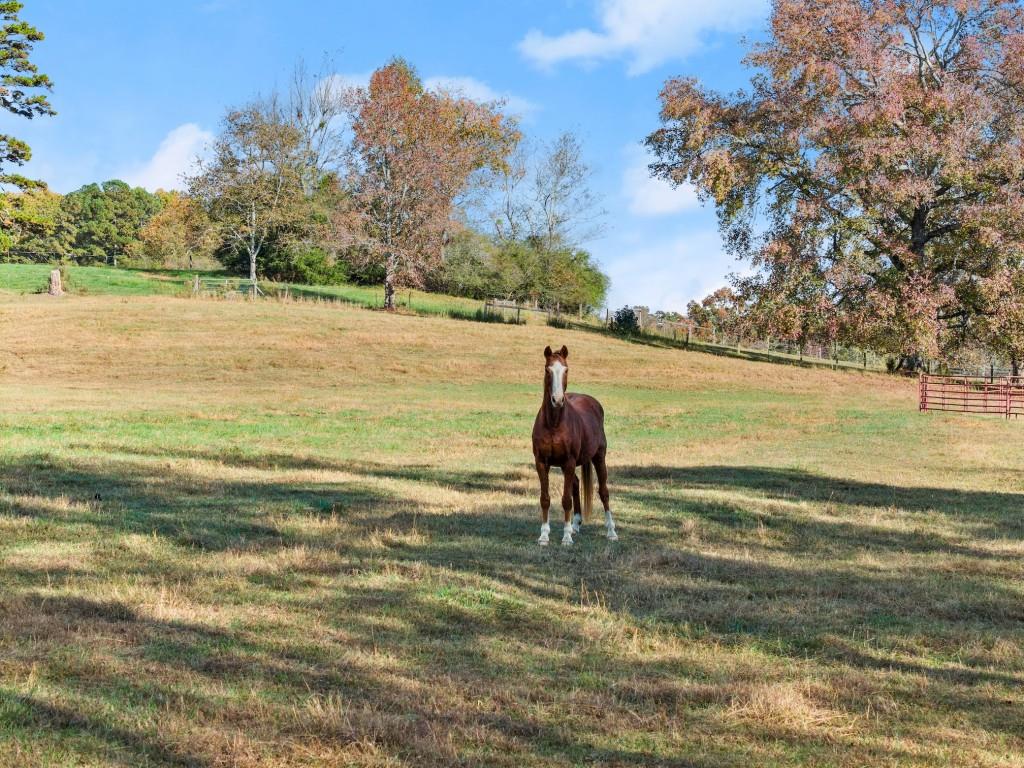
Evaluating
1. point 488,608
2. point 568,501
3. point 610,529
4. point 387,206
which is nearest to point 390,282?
point 387,206

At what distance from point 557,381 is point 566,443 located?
967mm

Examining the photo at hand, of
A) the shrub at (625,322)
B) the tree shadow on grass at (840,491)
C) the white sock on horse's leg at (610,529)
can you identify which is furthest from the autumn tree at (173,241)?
the white sock on horse's leg at (610,529)

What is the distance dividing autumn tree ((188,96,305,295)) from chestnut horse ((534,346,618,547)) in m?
66.8

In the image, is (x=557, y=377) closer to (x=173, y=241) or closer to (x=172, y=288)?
(x=172, y=288)

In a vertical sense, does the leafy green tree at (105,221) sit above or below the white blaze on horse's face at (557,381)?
above

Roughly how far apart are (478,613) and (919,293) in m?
45.9

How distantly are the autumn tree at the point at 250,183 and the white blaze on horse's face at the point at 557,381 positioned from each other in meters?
67.9

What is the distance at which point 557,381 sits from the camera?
37.8 feet

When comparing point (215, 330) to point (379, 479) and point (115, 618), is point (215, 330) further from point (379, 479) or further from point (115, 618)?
point (115, 618)

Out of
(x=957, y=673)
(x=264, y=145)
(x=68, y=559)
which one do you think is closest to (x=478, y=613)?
(x=957, y=673)

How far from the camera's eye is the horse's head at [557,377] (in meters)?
11.5

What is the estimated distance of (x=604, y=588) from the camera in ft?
31.9

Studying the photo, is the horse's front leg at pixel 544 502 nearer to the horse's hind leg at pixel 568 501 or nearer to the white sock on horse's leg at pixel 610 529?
the horse's hind leg at pixel 568 501

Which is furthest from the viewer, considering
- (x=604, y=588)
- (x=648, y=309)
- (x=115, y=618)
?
(x=648, y=309)
